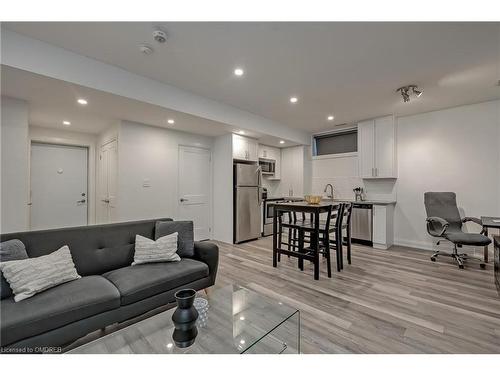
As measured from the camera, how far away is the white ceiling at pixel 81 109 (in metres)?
2.51

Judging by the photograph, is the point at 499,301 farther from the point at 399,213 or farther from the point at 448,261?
the point at 399,213

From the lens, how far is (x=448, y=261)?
3627 millimetres

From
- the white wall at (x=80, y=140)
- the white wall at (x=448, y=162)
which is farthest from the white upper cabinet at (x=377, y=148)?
the white wall at (x=80, y=140)

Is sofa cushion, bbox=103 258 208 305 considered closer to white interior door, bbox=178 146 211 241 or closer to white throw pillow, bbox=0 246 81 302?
white throw pillow, bbox=0 246 81 302

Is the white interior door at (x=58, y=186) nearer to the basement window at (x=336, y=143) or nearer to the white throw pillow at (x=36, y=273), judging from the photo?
the white throw pillow at (x=36, y=273)

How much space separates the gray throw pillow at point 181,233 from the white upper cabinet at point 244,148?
99.3 inches

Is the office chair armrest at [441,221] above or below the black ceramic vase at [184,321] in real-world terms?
above

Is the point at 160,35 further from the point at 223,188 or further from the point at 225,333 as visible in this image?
the point at 223,188

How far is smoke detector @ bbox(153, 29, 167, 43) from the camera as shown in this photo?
211cm

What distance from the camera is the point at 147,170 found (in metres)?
4.15

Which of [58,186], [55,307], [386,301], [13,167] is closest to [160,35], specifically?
[55,307]

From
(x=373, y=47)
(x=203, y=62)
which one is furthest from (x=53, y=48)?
(x=373, y=47)

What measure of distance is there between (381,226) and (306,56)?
3.42 m
